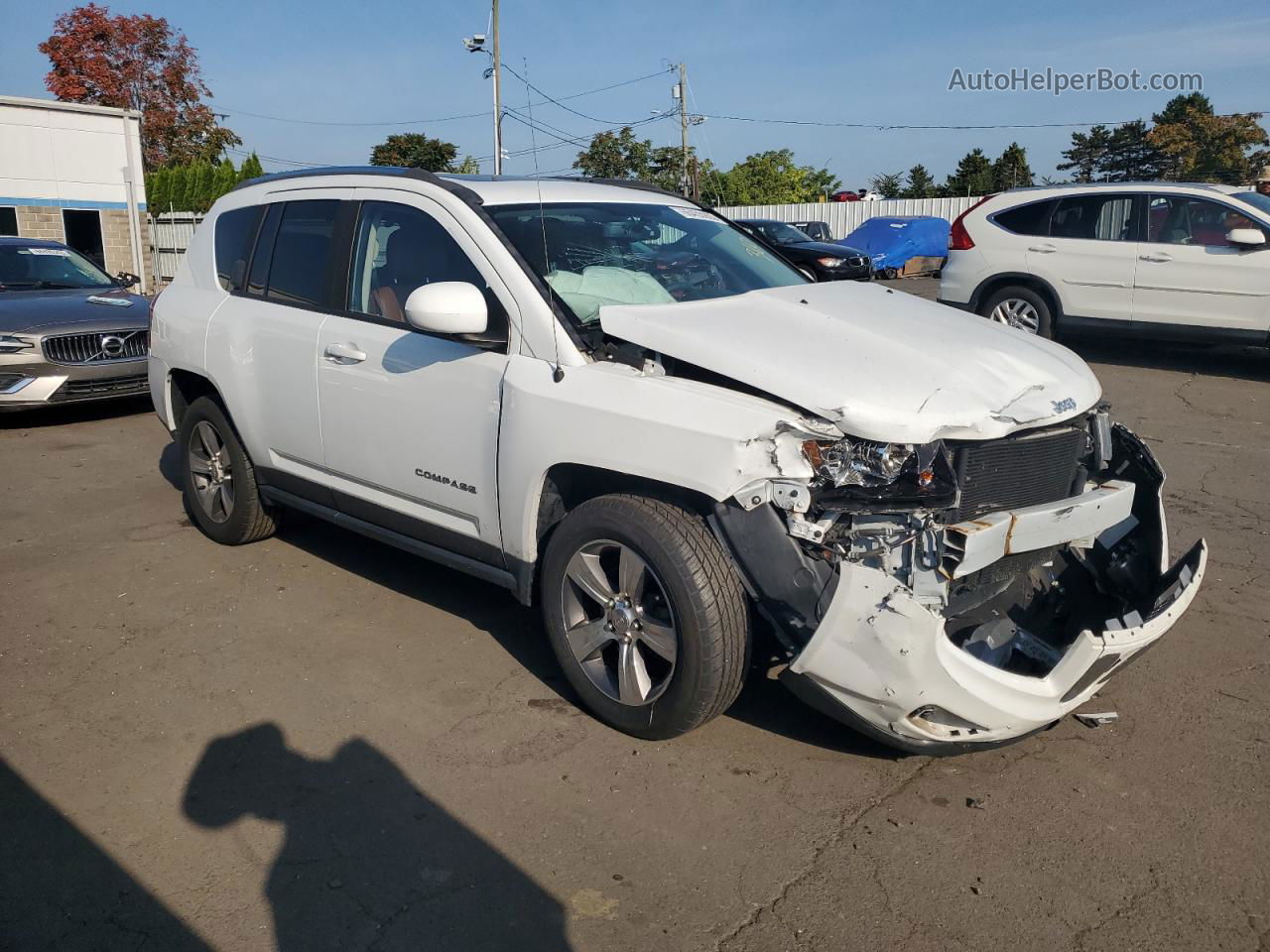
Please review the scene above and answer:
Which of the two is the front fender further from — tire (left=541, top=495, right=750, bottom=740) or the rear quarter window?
the rear quarter window

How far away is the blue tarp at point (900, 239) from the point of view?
26109 mm

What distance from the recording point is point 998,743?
321 centimetres

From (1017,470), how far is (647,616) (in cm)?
126

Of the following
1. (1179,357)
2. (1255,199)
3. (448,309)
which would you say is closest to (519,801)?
(448,309)

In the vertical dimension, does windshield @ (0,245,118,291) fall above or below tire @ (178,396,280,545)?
above

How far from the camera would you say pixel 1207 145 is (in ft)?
130

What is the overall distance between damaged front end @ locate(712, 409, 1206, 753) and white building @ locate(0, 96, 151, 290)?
75.8ft

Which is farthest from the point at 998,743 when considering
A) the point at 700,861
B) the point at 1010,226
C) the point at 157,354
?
the point at 1010,226

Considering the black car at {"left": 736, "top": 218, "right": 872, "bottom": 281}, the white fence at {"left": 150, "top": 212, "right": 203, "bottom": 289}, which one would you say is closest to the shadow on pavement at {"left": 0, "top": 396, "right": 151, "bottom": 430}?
the black car at {"left": 736, "top": 218, "right": 872, "bottom": 281}

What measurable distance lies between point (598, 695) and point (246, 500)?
2.59 m

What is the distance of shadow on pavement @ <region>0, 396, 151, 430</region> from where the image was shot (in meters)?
9.20

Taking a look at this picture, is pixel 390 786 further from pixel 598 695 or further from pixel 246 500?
Answer: pixel 246 500

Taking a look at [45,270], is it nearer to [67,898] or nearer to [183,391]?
[183,391]

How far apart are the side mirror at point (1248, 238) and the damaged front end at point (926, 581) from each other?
7442 mm
